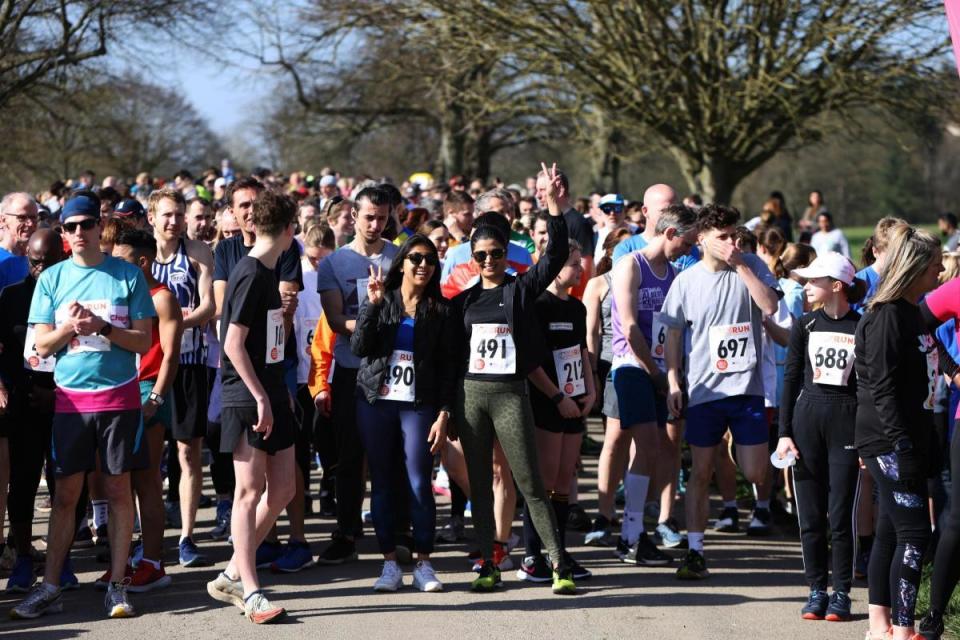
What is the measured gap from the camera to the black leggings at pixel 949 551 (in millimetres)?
5613

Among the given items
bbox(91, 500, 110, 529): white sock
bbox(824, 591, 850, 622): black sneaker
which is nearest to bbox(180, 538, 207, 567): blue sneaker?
bbox(91, 500, 110, 529): white sock

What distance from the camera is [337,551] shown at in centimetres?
746

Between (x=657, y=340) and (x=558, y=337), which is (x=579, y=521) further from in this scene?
(x=558, y=337)

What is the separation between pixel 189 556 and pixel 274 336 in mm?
1757

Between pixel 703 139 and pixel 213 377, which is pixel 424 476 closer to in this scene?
pixel 213 377

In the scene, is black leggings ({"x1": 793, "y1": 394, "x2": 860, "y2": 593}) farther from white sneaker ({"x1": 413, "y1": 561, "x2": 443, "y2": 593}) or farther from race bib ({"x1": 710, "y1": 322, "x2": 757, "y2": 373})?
white sneaker ({"x1": 413, "y1": 561, "x2": 443, "y2": 593})

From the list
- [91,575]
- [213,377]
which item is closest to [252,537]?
[91,575]

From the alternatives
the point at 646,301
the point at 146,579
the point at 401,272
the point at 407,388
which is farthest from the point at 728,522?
the point at 146,579

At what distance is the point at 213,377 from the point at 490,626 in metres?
2.78

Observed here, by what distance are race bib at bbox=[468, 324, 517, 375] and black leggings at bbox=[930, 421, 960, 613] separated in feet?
7.29

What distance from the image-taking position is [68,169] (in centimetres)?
4684

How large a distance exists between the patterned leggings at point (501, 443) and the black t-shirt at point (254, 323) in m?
1.05

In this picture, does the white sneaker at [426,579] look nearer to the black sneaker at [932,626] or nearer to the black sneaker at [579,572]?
the black sneaker at [579,572]

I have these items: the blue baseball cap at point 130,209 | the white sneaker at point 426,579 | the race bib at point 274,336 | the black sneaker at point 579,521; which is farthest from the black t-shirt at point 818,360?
the blue baseball cap at point 130,209
